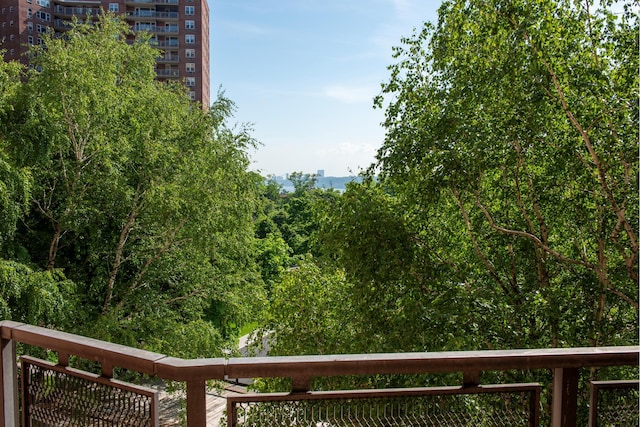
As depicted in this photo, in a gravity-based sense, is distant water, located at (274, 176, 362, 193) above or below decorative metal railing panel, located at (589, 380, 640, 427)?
above

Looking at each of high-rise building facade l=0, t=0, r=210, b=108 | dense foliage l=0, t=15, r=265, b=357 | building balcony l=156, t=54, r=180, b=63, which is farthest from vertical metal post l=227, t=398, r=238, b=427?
building balcony l=156, t=54, r=180, b=63

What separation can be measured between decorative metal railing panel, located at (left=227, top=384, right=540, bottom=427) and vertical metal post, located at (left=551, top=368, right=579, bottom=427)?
2.6 inches

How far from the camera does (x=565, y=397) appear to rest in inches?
67.0

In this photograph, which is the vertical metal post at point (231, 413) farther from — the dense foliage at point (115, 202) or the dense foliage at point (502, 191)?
the dense foliage at point (115, 202)

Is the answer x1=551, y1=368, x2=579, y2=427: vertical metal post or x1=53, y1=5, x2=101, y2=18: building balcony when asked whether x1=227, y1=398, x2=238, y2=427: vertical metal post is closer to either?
x1=551, y1=368, x2=579, y2=427: vertical metal post

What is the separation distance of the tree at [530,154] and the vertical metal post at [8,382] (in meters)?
3.70

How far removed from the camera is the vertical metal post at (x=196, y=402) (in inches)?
60.1

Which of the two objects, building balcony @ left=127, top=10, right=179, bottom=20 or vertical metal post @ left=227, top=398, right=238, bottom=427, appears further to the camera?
building balcony @ left=127, top=10, right=179, bottom=20

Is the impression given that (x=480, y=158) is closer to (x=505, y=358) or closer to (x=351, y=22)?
(x=505, y=358)

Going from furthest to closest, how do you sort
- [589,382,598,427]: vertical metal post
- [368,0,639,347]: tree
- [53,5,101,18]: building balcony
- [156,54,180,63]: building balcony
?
[53,5,101,18]: building balcony, [156,54,180,63]: building balcony, [368,0,639,347]: tree, [589,382,598,427]: vertical metal post

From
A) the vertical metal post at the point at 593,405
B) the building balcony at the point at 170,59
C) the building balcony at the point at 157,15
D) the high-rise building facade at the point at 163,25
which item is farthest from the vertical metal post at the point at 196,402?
the building balcony at the point at 157,15

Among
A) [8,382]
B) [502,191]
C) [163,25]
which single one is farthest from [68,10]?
[8,382]

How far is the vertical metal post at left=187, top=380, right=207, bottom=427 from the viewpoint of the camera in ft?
5.00

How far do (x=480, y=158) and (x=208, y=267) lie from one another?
7716mm
